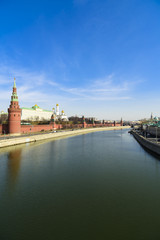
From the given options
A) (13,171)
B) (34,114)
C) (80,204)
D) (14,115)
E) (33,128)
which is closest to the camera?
(80,204)

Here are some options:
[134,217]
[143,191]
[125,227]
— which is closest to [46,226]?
[125,227]

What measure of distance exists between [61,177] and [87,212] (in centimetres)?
555

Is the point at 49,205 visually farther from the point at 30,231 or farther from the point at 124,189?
the point at 124,189

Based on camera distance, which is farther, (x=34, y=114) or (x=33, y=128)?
(x=34, y=114)

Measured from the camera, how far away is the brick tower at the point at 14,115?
3638 centimetres

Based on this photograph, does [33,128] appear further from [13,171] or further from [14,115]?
[13,171]

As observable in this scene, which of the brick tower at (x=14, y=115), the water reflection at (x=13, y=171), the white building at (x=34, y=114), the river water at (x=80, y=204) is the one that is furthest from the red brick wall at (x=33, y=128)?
the white building at (x=34, y=114)


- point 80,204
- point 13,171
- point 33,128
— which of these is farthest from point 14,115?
point 80,204

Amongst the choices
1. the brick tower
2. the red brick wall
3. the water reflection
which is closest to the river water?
the water reflection

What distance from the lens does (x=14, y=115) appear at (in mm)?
36656

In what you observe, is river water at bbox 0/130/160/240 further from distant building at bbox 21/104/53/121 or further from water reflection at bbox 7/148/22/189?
distant building at bbox 21/104/53/121

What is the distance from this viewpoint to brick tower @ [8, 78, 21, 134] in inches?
1432

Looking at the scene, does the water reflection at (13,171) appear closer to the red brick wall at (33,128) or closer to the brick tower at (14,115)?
the brick tower at (14,115)

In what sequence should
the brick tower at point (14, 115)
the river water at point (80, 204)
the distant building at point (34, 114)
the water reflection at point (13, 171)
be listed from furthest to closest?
the distant building at point (34, 114)
the brick tower at point (14, 115)
the water reflection at point (13, 171)
the river water at point (80, 204)
